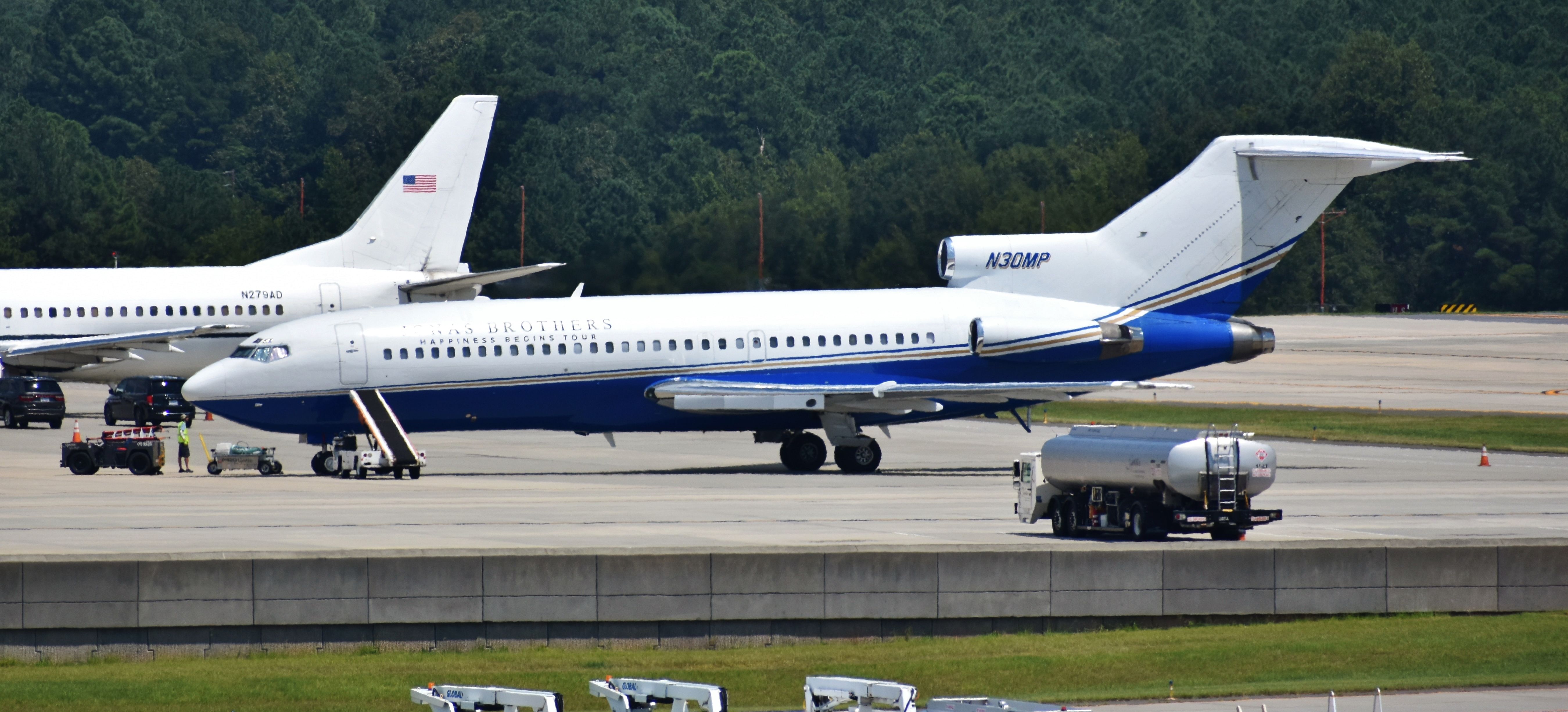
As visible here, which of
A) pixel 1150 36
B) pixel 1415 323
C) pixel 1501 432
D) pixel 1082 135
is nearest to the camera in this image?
pixel 1501 432

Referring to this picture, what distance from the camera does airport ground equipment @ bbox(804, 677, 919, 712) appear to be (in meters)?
18.4

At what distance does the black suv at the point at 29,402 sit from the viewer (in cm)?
6031

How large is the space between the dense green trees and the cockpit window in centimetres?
3106

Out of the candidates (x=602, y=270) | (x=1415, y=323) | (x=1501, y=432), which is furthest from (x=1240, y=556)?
(x=1415, y=323)

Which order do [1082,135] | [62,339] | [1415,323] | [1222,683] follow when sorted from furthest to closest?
[1082,135]
[1415,323]
[62,339]
[1222,683]

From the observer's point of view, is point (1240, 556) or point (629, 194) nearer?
point (1240, 556)

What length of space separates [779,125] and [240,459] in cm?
12548

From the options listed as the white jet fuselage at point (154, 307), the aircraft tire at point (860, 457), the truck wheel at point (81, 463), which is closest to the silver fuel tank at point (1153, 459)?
the aircraft tire at point (860, 457)

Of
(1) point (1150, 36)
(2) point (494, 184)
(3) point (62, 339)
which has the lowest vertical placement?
(3) point (62, 339)

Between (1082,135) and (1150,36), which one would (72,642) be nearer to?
(1082,135)

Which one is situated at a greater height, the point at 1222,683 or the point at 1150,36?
the point at 1150,36

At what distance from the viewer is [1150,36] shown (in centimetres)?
17900

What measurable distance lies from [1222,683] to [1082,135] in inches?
4135

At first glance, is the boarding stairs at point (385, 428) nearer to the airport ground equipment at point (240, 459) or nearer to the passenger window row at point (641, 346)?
the passenger window row at point (641, 346)
